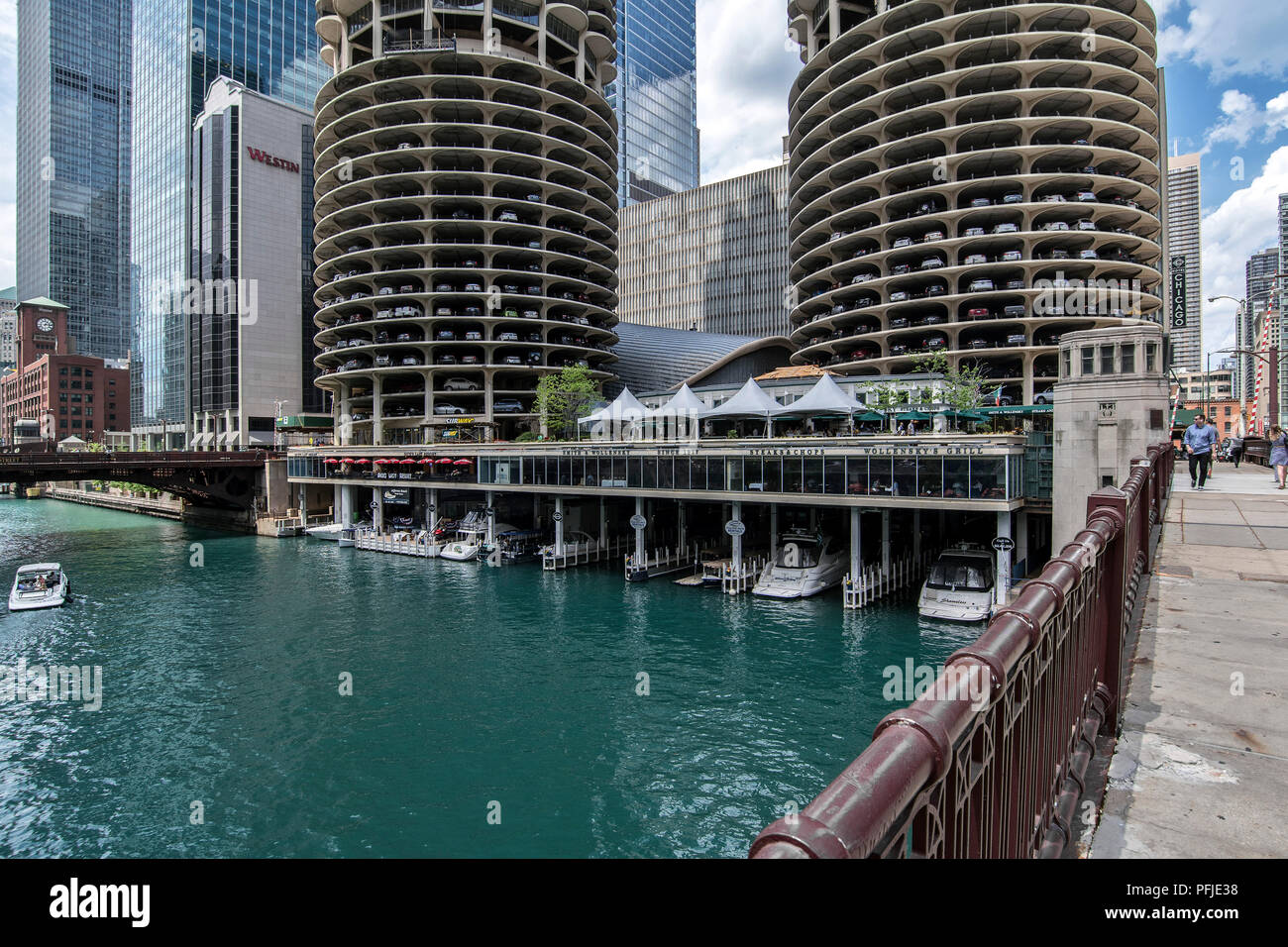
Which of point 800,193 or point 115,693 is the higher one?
point 800,193

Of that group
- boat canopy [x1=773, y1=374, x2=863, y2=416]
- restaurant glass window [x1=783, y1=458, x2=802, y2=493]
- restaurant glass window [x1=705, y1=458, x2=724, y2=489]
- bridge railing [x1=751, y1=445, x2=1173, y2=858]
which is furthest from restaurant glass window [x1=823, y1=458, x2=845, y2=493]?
bridge railing [x1=751, y1=445, x2=1173, y2=858]

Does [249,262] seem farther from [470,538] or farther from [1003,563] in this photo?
[1003,563]

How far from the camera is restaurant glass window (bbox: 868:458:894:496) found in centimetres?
3769

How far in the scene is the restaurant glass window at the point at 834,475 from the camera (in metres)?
39.3

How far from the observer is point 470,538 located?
194 ft

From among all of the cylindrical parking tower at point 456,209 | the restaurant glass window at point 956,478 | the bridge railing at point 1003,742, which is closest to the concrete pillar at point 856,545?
the restaurant glass window at point 956,478

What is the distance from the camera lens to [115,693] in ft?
89.5

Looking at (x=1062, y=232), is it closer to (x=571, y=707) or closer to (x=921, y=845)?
(x=571, y=707)

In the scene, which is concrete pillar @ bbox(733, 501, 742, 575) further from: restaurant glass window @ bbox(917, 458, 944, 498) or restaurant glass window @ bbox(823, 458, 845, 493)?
restaurant glass window @ bbox(917, 458, 944, 498)

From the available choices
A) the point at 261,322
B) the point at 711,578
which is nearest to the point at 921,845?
the point at 711,578

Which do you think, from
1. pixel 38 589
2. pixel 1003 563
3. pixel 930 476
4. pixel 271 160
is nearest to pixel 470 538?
pixel 38 589

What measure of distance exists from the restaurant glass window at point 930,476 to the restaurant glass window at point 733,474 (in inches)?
427
